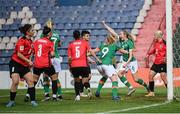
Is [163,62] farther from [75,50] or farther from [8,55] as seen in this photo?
[8,55]

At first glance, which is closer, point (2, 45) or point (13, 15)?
point (2, 45)

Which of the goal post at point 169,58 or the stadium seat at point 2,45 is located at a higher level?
the stadium seat at point 2,45

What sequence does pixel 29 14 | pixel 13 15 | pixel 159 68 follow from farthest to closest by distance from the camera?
1. pixel 13 15
2. pixel 29 14
3. pixel 159 68

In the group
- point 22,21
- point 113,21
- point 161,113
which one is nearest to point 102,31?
point 113,21

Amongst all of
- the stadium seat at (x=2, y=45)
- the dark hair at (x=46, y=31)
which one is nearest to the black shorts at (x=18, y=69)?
the dark hair at (x=46, y=31)

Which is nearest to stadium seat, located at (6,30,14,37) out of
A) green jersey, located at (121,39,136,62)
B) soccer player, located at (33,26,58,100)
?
green jersey, located at (121,39,136,62)

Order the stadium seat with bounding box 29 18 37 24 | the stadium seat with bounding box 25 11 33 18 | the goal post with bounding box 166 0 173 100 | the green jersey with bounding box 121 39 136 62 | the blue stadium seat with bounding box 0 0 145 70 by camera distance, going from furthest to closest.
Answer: the stadium seat with bounding box 25 11 33 18 → the stadium seat with bounding box 29 18 37 24 → the blue stadium seat with bounding box 0 0 145 70 → the green jersey with bounding box 121 39 136 62 → the goal post with bounding box 166 0 173 100

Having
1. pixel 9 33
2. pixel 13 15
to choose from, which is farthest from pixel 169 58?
pixel 13 15

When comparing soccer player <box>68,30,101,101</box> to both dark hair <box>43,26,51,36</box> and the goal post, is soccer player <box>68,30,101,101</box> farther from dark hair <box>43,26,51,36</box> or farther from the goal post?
the goal post

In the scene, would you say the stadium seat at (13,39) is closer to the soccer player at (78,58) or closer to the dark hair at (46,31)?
the soccer player at (78,58)

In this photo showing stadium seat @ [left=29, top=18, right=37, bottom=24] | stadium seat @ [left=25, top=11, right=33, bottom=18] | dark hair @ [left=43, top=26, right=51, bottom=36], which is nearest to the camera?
dark hair @ [left=43, top=26, right=51, bottom=36]

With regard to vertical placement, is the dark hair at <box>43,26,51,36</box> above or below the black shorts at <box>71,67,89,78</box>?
above

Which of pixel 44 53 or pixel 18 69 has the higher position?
pixel 44 53

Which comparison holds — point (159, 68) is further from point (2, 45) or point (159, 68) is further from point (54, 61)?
point (2, 45)
